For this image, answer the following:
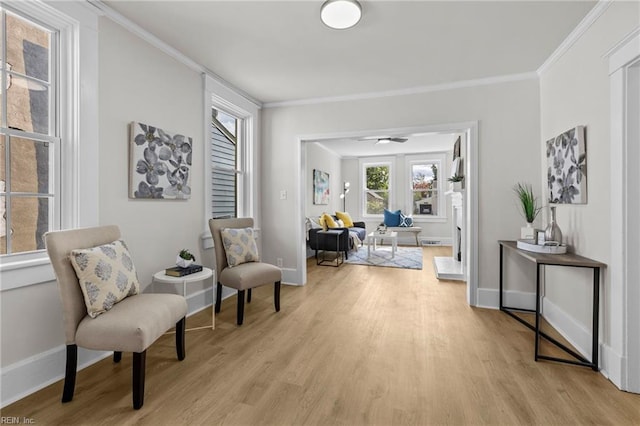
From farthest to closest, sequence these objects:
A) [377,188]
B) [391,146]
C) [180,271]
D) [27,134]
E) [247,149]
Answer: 1. [377,188]
2. [391,146]
3. [247,149]
4. [180,271]
5. [27,134]

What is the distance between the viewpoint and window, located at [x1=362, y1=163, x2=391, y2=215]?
8727mm

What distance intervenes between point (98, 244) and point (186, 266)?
0.72 meters

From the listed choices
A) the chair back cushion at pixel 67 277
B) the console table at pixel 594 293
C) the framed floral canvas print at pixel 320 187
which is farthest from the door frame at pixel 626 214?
the framed floral canvas print at pixel 320 187

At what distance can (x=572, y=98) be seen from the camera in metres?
2.52

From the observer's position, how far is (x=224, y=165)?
3.87 metres

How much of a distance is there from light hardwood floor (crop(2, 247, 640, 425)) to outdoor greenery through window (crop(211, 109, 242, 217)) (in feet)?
4.61

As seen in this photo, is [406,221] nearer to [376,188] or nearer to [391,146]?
[376,188]

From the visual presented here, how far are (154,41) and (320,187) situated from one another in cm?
493

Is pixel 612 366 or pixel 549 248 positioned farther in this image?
pixel 549 248

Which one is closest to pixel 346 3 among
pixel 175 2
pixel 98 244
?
pixel 175 2

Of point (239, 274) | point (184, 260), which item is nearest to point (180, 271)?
point (184, 260)

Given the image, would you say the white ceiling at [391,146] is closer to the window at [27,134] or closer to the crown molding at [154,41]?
the crown molding at [154,41]

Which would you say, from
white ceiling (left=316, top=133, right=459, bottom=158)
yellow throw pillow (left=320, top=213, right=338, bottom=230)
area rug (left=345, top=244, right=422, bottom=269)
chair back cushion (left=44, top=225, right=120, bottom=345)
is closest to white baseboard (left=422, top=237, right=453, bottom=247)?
area rug (left=345, top=244, right=422, bottom=269)

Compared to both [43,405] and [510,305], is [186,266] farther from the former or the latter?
[510,305]
